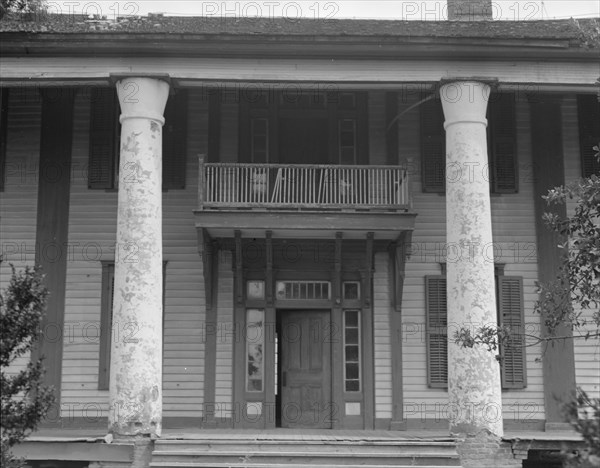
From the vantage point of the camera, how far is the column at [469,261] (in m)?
13.7

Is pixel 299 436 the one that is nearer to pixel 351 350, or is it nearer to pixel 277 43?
pixel 351 350

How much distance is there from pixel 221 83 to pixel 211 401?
598cm

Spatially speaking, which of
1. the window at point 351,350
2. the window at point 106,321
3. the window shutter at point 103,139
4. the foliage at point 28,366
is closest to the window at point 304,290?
the window at point 351,350

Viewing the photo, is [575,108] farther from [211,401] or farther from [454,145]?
[211,401]

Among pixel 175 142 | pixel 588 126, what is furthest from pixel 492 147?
pixel 175 142

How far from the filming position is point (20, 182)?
17125 millimetres

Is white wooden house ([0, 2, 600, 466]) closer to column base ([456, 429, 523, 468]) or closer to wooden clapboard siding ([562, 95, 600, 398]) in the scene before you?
wooden clapboard siding ([562, 95, 600, 398])

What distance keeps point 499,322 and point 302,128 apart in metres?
5.44

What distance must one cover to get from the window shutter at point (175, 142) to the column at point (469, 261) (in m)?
5.40

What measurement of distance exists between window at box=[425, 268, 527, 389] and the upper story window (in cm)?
306

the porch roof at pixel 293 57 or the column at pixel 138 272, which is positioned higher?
the porch roof at pixel 293 57

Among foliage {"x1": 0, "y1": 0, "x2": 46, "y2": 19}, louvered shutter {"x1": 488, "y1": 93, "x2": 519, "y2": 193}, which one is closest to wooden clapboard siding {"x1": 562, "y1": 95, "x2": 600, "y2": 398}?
louvered shutter {"x1": 488, "y1": 93, "x2": 519, "y2": 193}

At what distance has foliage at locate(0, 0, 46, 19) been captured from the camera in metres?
13.1

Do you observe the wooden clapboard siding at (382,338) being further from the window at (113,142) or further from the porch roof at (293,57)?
the window at (113,142)
